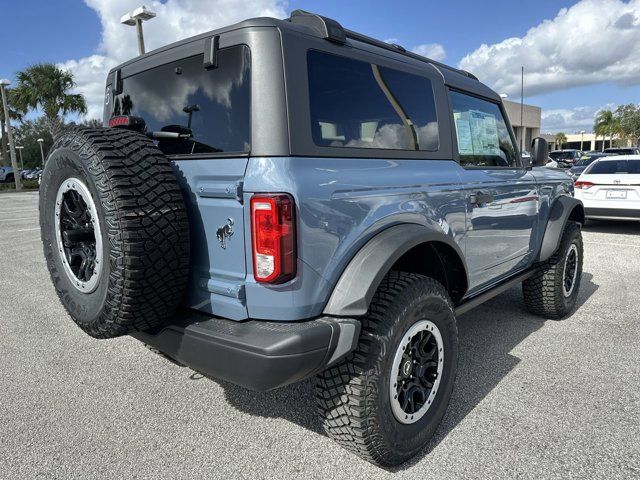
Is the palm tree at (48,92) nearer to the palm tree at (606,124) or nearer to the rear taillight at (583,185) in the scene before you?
the rear taillight at (583,185)

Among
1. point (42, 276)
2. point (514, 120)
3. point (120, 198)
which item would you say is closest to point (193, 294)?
point (120, 198)

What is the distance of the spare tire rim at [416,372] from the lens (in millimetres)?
2301

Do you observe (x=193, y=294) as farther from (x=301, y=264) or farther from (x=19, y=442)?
(x=19, y=442)

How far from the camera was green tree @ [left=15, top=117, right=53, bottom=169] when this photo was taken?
67.3 meters

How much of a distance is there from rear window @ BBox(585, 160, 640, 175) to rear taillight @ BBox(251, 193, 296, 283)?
9.31 metres

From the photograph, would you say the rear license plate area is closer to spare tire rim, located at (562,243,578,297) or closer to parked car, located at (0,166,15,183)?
spare tire rim, located at (562,243,578,297)

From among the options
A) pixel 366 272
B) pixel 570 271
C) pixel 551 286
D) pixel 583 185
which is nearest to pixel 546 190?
pixel 551 286

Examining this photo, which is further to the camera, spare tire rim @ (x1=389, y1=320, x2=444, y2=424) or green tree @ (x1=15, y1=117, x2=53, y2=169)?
green tree @ (x1=15, y1=117, x2=53, y2=169)

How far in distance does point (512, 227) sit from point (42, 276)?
5.85 m

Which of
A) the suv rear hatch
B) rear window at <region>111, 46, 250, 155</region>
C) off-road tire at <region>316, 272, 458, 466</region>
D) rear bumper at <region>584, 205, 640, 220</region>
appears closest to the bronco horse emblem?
the suv rear hatch

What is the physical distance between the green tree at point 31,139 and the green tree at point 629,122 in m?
74.4

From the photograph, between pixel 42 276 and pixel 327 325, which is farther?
pixel 42 276

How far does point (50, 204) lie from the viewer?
8.07 feet

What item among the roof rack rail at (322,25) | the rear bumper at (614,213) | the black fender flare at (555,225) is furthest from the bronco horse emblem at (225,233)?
the rear bumper at (614,213)
